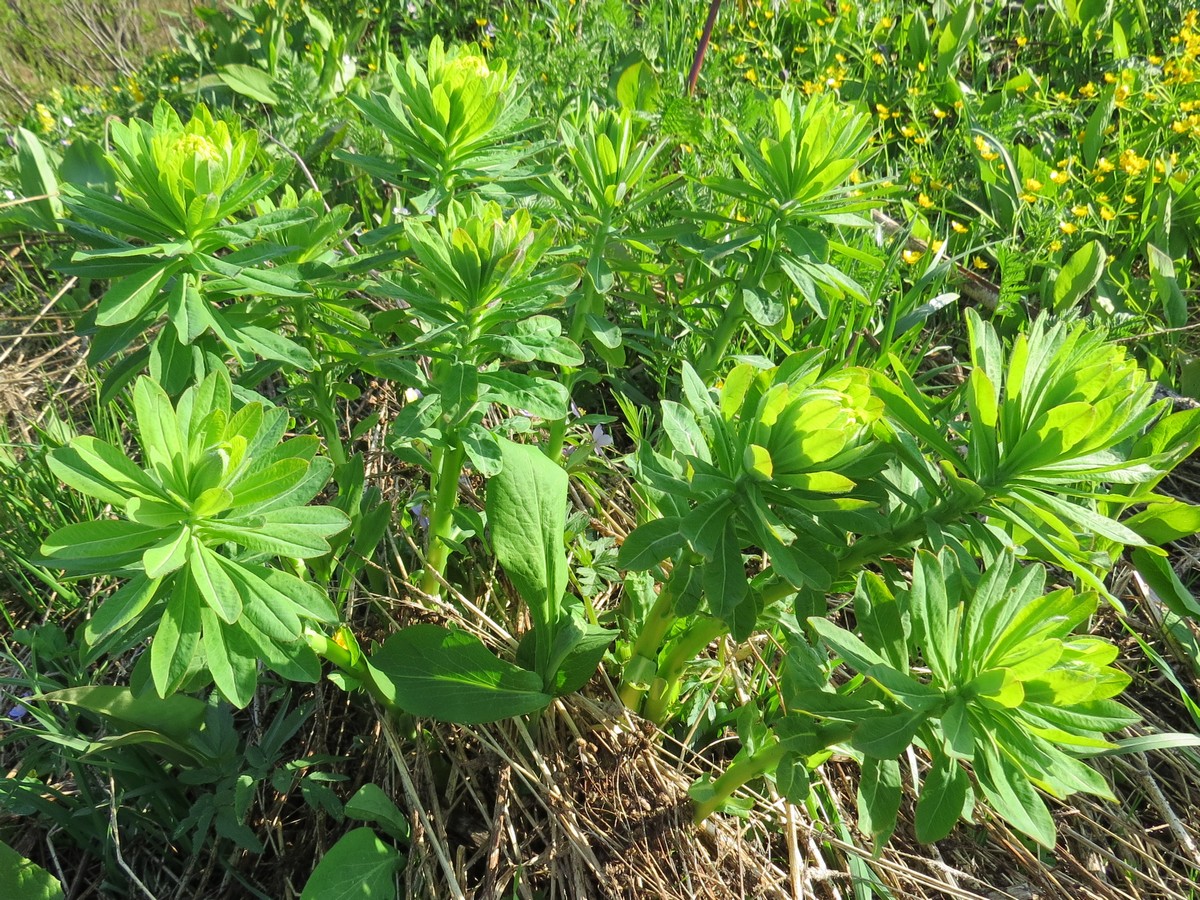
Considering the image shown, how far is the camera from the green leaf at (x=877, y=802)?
1.34 meters

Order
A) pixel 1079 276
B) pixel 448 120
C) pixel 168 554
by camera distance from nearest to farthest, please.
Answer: pixel 168 554 → pixel 448 120 → pixel 1079 276

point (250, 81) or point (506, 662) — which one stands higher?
point (250, 81)

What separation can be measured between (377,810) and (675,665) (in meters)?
0.63

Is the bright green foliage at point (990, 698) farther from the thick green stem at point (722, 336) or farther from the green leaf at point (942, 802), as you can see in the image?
the thick green stem at point (722, 336)

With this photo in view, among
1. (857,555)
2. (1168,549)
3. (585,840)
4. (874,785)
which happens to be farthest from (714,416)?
(1168,549)

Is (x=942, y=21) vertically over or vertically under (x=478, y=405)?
over

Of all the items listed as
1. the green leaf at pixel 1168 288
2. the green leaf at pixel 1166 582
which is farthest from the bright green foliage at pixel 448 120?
the green leaf at pixel 1168 288

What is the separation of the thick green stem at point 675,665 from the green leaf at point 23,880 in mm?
1191

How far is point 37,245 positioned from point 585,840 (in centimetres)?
285

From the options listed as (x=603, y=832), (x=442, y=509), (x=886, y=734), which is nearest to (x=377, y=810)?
(x=603, y=832)

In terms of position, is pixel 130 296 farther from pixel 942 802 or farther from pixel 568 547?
pixel 942 802

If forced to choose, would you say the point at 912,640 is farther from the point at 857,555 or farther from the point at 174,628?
the point at 174,628

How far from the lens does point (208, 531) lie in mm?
1333

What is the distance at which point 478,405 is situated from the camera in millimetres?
1678
